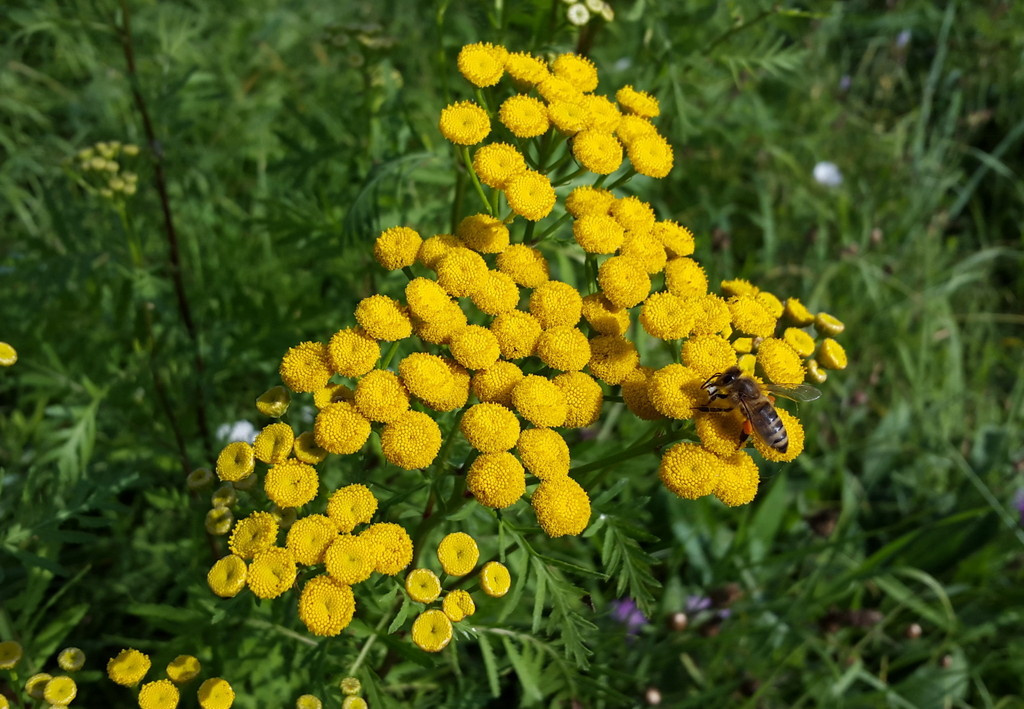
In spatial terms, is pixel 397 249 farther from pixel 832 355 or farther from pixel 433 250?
pixel 832 355

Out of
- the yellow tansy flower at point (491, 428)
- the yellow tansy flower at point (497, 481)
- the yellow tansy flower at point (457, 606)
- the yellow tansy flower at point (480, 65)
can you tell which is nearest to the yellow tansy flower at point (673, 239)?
the yellow tansy flower at point (480, 65)

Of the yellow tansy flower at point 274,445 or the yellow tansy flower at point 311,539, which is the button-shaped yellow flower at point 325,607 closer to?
the yellow tansy flower at point 311,539

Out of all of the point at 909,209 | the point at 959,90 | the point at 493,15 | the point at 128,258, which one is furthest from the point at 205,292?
the point at 959,90

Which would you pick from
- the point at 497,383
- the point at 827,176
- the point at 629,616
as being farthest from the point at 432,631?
the point at 827,176

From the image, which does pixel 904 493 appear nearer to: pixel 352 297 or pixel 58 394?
pixel 352 297

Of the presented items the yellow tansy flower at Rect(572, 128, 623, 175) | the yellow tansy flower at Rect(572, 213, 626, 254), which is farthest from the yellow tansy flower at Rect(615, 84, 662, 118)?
the yellow tansy flower at Rect(572, 213, 626, 254)

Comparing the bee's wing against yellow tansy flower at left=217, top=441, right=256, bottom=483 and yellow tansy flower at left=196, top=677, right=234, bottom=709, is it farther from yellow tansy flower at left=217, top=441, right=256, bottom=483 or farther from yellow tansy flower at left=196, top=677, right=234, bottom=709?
yellow tansy flower at left=196, top=677, right=234, bottom=709

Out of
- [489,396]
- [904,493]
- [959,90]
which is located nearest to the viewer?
[489,396]
